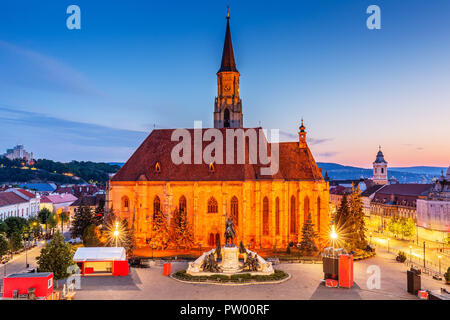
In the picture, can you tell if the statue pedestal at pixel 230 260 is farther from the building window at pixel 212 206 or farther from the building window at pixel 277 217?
the building window at pixel 277 217

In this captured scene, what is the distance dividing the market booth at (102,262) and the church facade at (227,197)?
13.8 m

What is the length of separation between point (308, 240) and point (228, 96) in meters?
27.9

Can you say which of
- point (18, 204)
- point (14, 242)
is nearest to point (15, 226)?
point (14, 242)

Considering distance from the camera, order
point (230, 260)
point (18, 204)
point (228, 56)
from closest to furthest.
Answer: point (230, 260) → point (228, 56) → point (18, 204)

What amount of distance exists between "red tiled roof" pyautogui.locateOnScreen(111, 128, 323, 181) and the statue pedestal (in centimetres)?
1601

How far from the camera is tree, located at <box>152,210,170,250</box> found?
164ft

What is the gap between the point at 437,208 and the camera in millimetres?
72062

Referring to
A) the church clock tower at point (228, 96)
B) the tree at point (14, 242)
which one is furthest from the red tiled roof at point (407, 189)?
the tree at point (14, 242)

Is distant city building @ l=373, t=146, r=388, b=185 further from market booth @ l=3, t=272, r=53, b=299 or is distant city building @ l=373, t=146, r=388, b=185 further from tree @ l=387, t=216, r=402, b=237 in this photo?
market booth @ l=3, t=272, r=53, b=299

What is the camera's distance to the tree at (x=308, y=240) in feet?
162

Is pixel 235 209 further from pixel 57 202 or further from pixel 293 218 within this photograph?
pixel 57 202

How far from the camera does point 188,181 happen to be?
53562 millimetres

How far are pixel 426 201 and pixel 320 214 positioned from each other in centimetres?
3382
